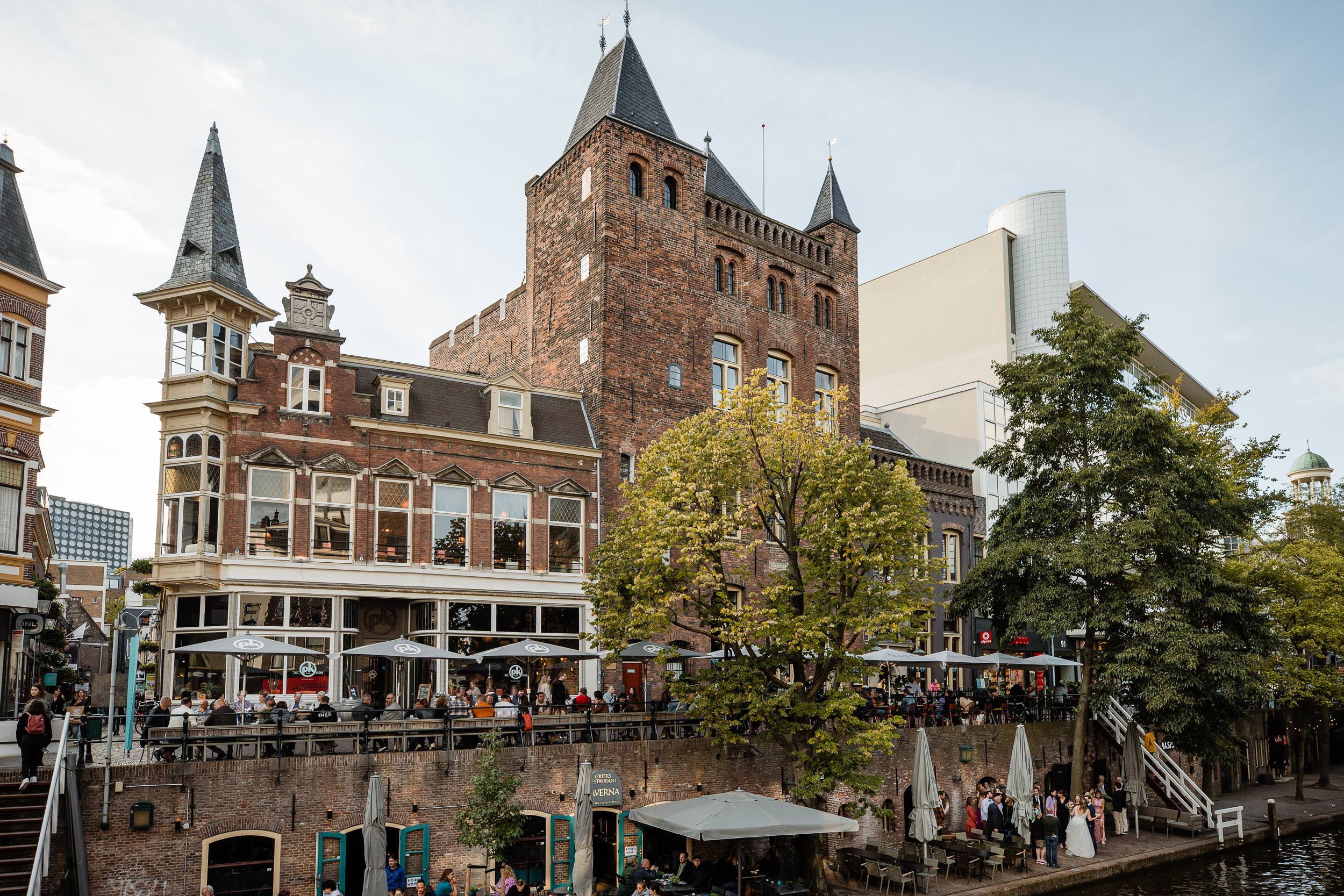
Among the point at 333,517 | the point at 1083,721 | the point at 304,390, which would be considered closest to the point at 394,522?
the point at 333,517

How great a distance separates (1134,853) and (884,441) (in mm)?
20410

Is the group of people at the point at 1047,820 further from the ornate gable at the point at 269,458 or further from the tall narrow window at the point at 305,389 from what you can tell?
the tall narrow window at the point at 305,389

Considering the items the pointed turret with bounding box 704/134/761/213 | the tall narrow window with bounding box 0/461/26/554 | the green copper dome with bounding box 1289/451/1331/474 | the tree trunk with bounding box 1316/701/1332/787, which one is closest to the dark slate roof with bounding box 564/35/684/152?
the pointed turret with bounding box 704/134/761/213

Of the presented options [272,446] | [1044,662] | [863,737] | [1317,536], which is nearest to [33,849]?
[272,446]

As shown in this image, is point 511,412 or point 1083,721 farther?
point 511,412

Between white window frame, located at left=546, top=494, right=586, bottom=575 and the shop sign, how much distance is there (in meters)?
8.62

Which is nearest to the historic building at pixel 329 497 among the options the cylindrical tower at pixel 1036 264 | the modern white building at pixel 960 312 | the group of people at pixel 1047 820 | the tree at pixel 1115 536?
the group of people at pixel 1047 820

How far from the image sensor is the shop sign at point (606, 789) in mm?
20797

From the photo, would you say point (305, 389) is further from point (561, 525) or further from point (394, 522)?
point (561, 525)

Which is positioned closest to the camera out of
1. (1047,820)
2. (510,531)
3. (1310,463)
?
(1047,820)

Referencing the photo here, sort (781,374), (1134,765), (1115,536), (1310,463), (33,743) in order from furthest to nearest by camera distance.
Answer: (1310,463), (781,374), (1134,765), (1115,536), (33,743)

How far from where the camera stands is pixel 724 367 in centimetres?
3450

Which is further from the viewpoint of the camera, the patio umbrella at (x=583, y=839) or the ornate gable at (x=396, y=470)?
the ornate gable at (x=396, y=470)

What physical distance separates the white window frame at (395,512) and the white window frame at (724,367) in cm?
1138
